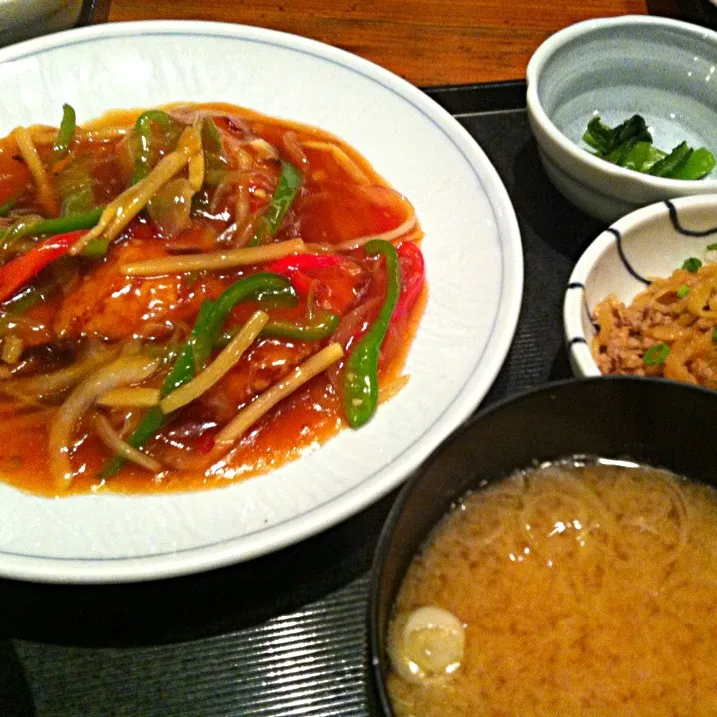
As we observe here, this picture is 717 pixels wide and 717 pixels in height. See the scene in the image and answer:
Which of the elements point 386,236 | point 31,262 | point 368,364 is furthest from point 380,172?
point 31,262

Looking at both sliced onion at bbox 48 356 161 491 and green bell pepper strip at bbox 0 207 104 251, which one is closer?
sliced onion at bbox 48 356 161 491

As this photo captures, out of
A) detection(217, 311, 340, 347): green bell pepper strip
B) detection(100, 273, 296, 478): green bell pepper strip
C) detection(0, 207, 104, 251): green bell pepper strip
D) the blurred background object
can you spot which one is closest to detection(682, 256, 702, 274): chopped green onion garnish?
detection(217, 311, 340, 347): green bell pepper strip

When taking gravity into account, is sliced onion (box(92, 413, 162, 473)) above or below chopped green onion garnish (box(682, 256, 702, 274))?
below

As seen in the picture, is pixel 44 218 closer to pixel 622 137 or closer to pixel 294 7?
pixel 294 7

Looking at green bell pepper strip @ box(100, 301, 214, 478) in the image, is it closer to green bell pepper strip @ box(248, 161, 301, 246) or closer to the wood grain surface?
green bell pepper strip @ box(248, 161, 301, 246)

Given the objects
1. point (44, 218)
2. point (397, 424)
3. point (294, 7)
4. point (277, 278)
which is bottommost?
point (397, 424)

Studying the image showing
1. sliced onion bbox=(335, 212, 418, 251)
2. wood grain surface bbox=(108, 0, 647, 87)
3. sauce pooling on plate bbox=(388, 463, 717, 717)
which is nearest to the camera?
sauce pooling on plate bbox=(388, 463, 717, 717)

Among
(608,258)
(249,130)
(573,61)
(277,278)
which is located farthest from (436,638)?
(573,61)
